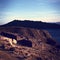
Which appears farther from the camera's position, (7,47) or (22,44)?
(22,44)

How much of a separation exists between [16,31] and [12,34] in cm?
356

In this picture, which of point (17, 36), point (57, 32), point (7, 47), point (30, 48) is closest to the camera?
point (7, 47)

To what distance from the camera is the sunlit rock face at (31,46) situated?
28.1 metres

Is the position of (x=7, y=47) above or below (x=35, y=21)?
below

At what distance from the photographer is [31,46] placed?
34.1 meters

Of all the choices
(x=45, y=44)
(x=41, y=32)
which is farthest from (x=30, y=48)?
(x=41, y=32)

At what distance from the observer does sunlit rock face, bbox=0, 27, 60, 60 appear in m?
28.1

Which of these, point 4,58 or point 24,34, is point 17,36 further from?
point 4,58

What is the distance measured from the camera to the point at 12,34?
36.9m

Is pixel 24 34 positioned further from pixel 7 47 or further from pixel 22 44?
pixel 7 47

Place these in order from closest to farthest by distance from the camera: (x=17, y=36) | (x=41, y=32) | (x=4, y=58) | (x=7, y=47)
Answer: (x=4, y=58) < (x=7, y=47) < (x=17, y=36) < (x=41, y=32)

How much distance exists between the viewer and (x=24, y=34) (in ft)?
129

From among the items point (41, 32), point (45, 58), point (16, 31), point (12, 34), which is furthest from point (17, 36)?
point (45, 58)

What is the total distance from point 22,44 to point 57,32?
14.1 metres
